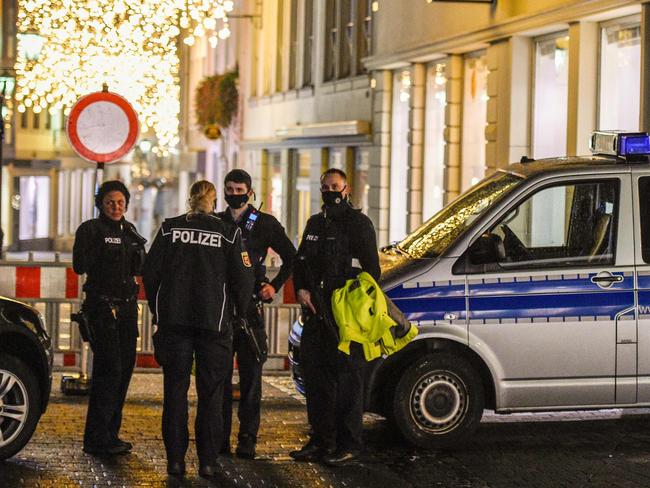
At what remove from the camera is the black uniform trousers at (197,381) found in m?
9.08

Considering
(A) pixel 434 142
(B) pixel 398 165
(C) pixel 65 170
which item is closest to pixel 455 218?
(A) pixel 434 142

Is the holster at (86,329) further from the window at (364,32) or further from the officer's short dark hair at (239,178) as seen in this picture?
the window at (364,32)

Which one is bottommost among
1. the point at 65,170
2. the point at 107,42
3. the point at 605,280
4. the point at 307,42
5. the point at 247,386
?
the point at 247,386

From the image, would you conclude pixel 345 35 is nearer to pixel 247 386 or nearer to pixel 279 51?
pixel 279 51

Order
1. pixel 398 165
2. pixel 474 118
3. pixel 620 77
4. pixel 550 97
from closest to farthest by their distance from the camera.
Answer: pixel 620 77 → pixel 550 97 → pixel 474 118 → pixel 398 165

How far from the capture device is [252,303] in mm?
9867

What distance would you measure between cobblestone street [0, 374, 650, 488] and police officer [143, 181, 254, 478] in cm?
30

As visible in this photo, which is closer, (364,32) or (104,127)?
(104,127)

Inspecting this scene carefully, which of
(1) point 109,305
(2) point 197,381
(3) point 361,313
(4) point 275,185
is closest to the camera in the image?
(2) point 197,381

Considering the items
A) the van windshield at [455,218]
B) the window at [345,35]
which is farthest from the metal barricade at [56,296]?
the window at [345,35]

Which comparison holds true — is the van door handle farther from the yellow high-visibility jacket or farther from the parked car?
the parked car

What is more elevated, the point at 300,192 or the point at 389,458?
the point at 300,192

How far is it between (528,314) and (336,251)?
1482 mm

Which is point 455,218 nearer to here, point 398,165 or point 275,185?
point 398,165
